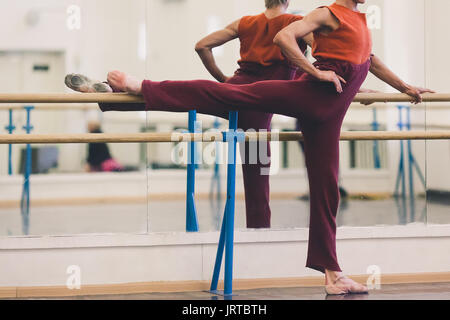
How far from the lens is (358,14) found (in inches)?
108

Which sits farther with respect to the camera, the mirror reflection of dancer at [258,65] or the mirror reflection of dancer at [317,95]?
the mirror reflection of dancer at [258,65]

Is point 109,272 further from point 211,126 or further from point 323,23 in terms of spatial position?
point 211,126

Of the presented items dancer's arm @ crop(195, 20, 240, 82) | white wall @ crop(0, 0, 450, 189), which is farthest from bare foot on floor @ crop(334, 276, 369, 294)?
white wall @ crop(0, 0, 450, 189)

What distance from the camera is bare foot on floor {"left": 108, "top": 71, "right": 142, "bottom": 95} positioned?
2.62 meters

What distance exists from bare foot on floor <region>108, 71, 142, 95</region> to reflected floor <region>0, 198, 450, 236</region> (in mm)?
676

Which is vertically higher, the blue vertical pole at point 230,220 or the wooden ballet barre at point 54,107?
the wooden ballet barre at point 54,107

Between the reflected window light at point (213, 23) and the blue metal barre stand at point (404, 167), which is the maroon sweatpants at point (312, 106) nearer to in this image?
the blue metal barre stand at point (404, 167)

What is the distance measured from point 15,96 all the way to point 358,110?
3.12m

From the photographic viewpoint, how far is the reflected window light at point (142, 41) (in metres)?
4.86

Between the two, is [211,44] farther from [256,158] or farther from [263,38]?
[256,158]

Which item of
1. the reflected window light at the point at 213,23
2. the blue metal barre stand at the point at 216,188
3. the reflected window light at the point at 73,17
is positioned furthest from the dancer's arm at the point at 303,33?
the reflected window light at the point at 73,17

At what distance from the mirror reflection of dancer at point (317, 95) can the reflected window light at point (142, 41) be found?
214 centimetres

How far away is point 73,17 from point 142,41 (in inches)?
32.8
